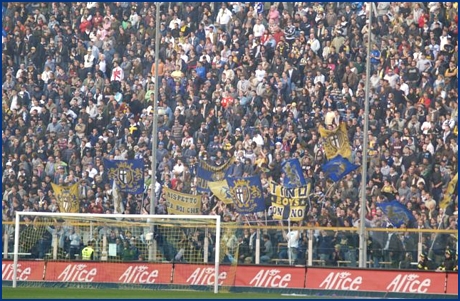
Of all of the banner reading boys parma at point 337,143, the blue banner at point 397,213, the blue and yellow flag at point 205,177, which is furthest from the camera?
the blue and yellow flag at point 205,177

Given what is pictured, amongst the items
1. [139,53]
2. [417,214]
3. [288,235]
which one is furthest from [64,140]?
[417,214]

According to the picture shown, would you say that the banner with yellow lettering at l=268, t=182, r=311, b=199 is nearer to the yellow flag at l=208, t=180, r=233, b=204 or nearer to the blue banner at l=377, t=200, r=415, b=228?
the yellow flag at l=208, t=180, r=233, b=204

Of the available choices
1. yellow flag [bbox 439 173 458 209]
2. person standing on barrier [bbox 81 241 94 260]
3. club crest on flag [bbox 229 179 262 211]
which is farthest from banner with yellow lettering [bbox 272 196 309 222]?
person standing on barrier [bbox 81 241 94 260]

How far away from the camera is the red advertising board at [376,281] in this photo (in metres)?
24.2

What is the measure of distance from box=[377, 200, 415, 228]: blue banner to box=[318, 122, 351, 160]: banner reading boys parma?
1859 millimetres

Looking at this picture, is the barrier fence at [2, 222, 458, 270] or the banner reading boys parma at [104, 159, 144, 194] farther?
the banner reading boys parma at [104, 159, 144, 194]

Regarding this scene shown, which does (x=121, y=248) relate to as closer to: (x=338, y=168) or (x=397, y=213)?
(x=338, y=168)

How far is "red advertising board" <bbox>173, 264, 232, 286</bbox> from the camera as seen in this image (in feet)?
85.9

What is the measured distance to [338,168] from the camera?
94.7 feet

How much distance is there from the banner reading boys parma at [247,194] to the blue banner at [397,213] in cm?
293

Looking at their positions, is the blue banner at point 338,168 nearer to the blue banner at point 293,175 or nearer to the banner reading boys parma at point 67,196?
the blue banner at point 293,175

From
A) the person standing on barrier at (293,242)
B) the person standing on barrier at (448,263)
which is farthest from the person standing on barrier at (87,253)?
the person standing on barrier at (448,263)

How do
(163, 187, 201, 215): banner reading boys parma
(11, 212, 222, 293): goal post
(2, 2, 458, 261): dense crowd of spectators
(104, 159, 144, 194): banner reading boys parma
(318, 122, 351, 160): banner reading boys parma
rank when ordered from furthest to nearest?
(104, 159, 144, 194): banner reading boys parma < (163, 187, 201, 215): banner reading boys parma < (318, 122, 351, 160): banner reading boys parma < (2, 2, 458, 261): dense crowd of spectators < (11, 212, 222, 293): goal post

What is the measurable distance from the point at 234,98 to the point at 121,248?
6.37 metres
